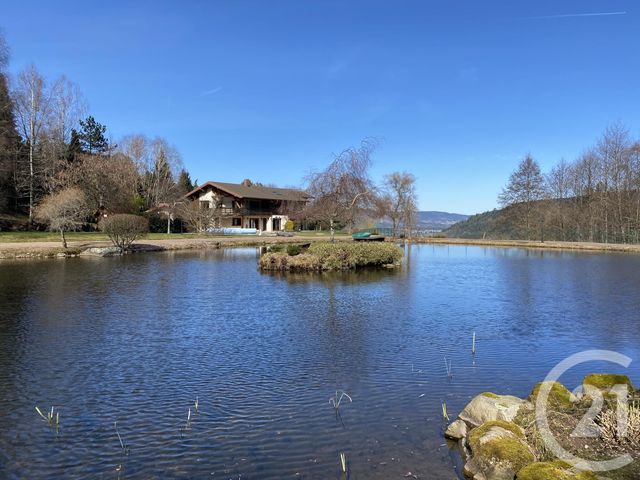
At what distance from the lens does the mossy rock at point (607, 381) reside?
7695mm

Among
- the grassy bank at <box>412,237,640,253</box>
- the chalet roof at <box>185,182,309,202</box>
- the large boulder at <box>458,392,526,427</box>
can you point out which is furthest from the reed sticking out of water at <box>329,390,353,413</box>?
the chalet roof at <box>185,182,309,202</box>

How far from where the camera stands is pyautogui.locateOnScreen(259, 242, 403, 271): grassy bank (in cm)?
2858

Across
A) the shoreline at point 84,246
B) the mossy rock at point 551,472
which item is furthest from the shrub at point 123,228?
the mossy rock at point 551,472

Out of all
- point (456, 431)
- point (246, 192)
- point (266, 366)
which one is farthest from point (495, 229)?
point (456, 431)

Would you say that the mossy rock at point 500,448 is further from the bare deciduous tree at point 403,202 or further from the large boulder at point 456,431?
the bare deciduous tree at point 403,202

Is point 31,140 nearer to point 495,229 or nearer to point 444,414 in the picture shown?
point 444,414

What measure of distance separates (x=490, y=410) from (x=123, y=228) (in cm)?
3648

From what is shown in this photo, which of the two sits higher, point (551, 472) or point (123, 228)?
point (123, 228)

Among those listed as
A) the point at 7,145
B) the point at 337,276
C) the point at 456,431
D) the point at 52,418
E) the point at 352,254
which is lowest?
the point at 456,431

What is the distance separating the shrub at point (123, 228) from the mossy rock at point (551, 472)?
3757 cm

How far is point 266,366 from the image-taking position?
1045 cm

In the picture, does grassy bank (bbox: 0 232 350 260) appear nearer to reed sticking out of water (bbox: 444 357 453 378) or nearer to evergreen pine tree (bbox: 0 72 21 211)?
evergreen pine tree (bbox: 0 72 21 211)

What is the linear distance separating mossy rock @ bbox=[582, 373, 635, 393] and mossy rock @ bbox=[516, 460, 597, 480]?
102 inches

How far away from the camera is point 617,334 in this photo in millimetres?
13523
